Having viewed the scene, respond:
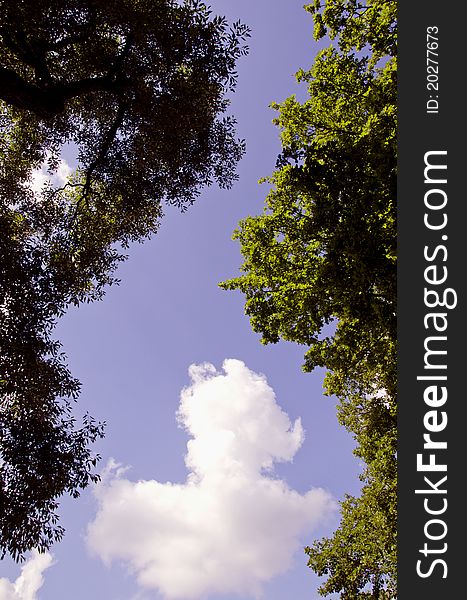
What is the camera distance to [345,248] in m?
15.3

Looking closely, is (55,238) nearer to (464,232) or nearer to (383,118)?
(383,118)

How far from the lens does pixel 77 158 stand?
19109 mm

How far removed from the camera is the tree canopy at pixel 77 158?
43.1ft

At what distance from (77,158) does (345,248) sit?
11298 millimetres

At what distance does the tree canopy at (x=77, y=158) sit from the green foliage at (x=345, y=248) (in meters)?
3.29

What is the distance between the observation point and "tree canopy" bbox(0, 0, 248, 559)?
13.1m

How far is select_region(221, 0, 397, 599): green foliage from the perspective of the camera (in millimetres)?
15344

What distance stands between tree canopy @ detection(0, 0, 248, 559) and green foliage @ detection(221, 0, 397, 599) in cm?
329

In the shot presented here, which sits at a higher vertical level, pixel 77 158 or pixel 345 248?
pixel 77 158

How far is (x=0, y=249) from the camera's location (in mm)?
14062

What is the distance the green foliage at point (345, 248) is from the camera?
15344 millimetres

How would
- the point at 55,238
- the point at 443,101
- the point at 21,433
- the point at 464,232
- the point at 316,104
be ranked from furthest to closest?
the point at 316,104, the point at 55,238, the point at 21,433, the point at 443,101, the point at 464,232

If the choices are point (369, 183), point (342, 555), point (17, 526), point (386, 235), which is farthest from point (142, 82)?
point (342, 555)

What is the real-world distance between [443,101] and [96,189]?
1366 centimetres
